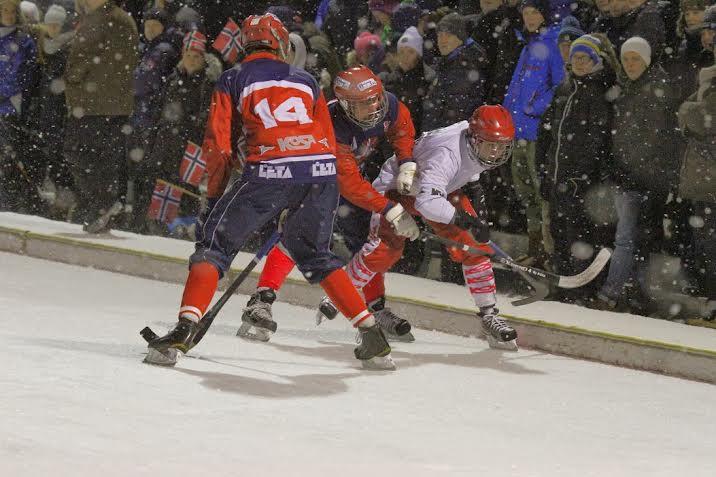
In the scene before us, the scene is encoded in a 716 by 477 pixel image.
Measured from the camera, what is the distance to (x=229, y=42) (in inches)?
374

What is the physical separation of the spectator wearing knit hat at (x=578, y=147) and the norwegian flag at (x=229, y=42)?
2.66 meters

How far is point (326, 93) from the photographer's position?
889 centimetres

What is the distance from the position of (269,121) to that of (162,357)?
105 centimetres

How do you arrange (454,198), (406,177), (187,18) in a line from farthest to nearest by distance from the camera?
(187,18) → (454,198) → (406,177)

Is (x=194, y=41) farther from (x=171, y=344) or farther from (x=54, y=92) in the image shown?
(x=171, y=344)

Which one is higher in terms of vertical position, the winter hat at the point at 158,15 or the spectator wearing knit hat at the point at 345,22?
the spectator wearing knit hat at the point at 345,22

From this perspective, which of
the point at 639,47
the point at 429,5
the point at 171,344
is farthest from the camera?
the point at 429,5

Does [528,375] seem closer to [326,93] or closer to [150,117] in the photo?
[326,93]

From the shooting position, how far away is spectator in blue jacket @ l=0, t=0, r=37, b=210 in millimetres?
10766

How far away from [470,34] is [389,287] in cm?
176

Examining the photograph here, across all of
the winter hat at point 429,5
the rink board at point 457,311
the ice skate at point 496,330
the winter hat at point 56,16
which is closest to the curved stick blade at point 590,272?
the rink board at point 457,311

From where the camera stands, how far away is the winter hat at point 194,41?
9.54 metres

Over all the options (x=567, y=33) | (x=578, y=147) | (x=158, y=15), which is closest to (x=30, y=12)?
(x=158, y=15)

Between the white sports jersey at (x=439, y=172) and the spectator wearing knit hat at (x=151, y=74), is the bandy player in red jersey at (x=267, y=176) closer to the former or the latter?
the white sports jersey at (x=439, y=172)
